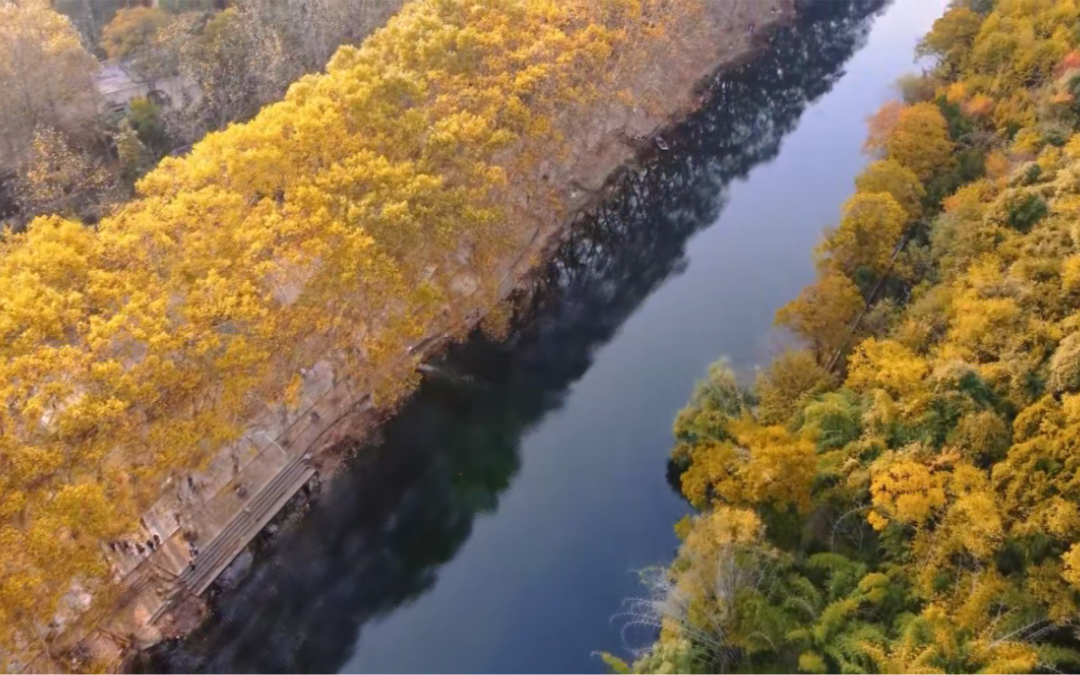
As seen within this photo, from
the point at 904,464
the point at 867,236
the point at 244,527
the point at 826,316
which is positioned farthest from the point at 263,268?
the point at 867,236

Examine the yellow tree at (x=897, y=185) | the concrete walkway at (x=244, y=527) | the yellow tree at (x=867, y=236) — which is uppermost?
the yellow tree at (x=897, y=185)

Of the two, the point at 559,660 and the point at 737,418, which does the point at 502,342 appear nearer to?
the point at 737,418

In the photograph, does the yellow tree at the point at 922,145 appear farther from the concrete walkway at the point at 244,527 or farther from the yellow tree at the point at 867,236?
the concrete walkway at the point at 244,527

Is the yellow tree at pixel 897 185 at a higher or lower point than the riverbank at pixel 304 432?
higher

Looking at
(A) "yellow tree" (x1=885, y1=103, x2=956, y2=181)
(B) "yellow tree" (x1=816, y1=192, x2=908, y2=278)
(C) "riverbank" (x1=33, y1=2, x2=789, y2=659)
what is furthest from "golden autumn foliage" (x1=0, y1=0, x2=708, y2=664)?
(A) "yellow tree" (x1=885, y1=103, x2=956, y2=181)

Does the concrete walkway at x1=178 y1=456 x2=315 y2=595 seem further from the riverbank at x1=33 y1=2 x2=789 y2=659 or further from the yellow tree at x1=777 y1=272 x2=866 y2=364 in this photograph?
the yellow tree at x1=777 y1=272 x2=866 y2=364

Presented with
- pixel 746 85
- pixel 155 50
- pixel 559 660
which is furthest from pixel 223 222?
pixel 746 85

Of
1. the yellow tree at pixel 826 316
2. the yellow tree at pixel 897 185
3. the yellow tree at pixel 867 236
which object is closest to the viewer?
the yellow tree at pixel 826 316

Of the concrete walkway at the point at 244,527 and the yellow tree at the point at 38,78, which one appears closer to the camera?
the concrete walkway at the point at 244,527

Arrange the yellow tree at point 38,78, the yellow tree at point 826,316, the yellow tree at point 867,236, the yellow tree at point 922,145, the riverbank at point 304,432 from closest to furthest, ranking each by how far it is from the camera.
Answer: the riverbank at point 304,432 → the yellow tree at point 826,316 → the yellow tree at point 867,236 → the yellow tree at point 38,78 → the yellow tree at point 922,145

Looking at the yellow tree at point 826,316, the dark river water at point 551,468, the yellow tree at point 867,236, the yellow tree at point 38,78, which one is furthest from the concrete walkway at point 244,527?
the yellow tree at point 867,236
